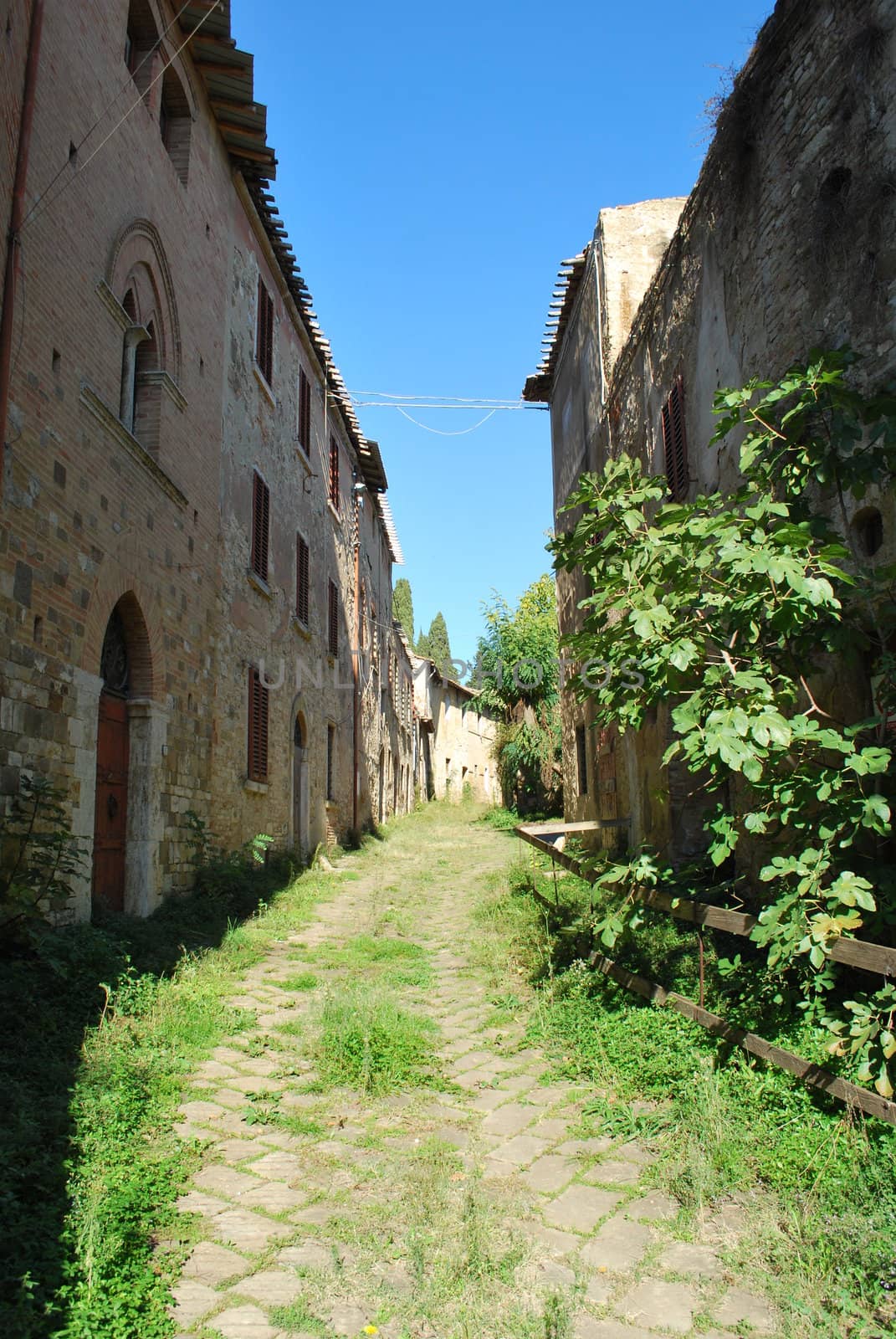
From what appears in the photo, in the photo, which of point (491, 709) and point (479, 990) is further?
point (491, 709)

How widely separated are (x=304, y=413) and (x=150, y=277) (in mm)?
6948

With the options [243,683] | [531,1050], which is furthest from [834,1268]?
[243,683]

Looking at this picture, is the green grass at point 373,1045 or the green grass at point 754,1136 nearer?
the green grass at point 754,1136

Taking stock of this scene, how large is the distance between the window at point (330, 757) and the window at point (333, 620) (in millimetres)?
1473

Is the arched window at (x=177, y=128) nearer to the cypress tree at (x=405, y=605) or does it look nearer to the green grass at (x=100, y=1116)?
the green grass at (x=100, y=1116)

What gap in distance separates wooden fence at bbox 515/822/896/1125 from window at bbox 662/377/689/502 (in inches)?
141

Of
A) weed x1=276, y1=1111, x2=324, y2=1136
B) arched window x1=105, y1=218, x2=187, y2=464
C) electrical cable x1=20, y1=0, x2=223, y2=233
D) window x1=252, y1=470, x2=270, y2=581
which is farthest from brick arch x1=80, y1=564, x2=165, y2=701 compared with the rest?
weed x1=276, y1=1111, x2=324, y2=1136

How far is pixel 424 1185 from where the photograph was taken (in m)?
3.68

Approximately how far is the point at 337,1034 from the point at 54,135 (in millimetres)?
6383

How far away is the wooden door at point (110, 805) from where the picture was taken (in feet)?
23.9

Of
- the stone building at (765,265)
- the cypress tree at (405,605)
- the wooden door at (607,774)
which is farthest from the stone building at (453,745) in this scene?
the stone building at (765,265)

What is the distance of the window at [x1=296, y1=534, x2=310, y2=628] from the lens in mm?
14539

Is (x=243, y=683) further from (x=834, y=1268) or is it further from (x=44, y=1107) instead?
(x=834, y=1268)

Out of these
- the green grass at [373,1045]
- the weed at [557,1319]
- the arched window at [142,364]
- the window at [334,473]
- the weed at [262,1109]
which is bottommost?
the weed at [557,1319]
